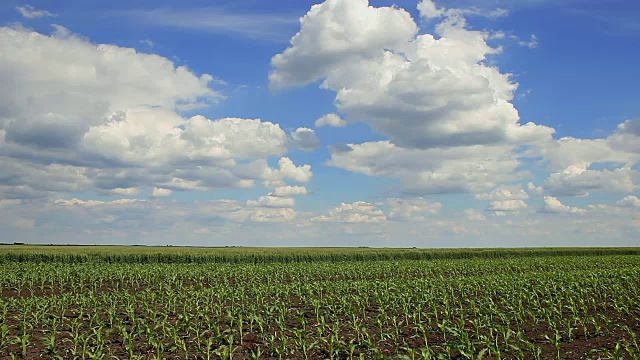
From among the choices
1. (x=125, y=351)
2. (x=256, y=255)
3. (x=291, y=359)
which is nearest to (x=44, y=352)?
(x=125, y=351)

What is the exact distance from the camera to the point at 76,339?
12883mm

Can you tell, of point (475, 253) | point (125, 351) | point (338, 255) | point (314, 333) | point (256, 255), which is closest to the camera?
point (125, 351)

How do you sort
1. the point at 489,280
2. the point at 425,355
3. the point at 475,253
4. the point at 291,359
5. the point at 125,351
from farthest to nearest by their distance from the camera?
1. the point at 475,253
2. the point at 489,280
3. the point at 125,351
4. the point at 291,359
5. the point at 425,355

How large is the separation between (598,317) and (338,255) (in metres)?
35.7

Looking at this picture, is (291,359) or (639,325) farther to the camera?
(639,325)

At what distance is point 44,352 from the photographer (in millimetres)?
12836

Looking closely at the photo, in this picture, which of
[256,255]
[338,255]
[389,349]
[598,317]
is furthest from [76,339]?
[338,255]

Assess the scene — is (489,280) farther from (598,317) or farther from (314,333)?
(314,333)

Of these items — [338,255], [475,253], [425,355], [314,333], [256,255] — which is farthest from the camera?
[475,253]

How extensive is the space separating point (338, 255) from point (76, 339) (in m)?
39.3

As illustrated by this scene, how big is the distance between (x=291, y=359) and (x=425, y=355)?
3.39 meters

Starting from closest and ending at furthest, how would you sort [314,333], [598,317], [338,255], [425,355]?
[425,355], [314,333], [598,317], [338,255]

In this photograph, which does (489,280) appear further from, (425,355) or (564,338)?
(425,355)

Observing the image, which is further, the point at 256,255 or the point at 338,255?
the point at 338,255
